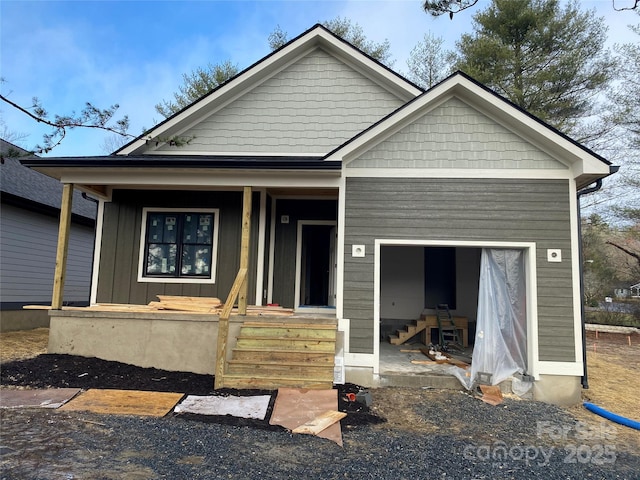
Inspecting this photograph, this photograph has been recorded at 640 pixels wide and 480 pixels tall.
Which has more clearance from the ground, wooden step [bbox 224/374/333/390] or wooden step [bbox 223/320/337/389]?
wooden step [bbox 223/320/337/389]

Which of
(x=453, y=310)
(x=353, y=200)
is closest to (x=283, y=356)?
(x=353, y=200)

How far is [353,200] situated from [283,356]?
268 centimetres

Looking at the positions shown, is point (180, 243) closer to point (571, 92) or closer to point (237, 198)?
point (237, 198)

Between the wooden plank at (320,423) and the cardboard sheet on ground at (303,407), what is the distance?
0.04 m

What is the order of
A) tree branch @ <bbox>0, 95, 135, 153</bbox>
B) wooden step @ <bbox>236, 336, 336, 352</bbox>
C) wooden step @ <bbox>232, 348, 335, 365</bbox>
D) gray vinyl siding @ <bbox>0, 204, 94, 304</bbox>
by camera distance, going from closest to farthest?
tree branch @ <bbox>0, 95, 135, 153</bbox>, wooden step @ <bbox>232, 348, 335, 365</bbox>, wooden step @ <bbox>236, 336, 336, 352</bbox>, gray vinyl siding @ <bbox>0, 204, 94, 304</bbox>

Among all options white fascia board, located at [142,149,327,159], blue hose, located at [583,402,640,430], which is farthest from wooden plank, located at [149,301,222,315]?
blue hose, located at [583,402,640,430]

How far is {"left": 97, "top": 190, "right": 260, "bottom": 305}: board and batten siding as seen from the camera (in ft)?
24.7

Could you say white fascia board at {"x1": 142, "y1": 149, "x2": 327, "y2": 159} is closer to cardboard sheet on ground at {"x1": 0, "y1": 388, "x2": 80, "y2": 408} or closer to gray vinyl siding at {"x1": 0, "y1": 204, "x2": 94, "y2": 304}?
gray vinyl siding at {"x1": 0, "y1": 204, "x2": 94, "y2": 304}

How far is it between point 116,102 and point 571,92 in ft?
55.9

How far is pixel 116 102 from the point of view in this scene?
14.9 ft

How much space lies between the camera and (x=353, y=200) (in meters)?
6.23

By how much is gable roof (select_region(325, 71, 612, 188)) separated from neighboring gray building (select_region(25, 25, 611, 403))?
0.9 inches

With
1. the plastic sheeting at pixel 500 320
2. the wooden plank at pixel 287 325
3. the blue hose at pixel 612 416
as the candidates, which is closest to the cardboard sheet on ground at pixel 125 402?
the wooden plank at pixel 287 325

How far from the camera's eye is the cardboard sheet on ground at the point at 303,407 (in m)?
3.99
